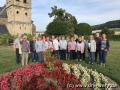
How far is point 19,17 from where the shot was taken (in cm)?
8656

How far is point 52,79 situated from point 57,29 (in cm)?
4183

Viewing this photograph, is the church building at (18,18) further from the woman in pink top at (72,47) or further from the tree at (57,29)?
the woman in pink top at (72,47)

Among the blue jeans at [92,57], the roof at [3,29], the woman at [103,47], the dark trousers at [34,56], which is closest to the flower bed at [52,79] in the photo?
the woman at [103,47]

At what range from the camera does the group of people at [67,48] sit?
16.9 m

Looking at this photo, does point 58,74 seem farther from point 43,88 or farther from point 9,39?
point 9,39

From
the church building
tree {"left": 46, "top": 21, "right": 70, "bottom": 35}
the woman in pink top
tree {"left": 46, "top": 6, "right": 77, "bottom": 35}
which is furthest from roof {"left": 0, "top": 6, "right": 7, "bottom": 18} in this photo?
the woman in pink top

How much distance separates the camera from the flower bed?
9613 mm

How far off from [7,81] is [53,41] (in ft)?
27.3

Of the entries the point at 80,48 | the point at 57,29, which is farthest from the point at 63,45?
the point at 57,29

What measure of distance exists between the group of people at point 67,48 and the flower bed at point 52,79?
5788 mm

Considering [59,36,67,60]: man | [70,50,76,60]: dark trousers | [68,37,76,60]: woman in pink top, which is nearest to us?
[68,37,76,60]: woman in pink top

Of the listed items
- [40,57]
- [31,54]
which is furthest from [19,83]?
[31,54]

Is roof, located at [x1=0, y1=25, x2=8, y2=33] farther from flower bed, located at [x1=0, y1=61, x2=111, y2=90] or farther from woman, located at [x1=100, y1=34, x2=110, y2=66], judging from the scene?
flower bed, located at [x1=0, y1=61, x2=111, y2=90]

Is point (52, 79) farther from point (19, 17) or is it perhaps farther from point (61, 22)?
point (19, 17)
